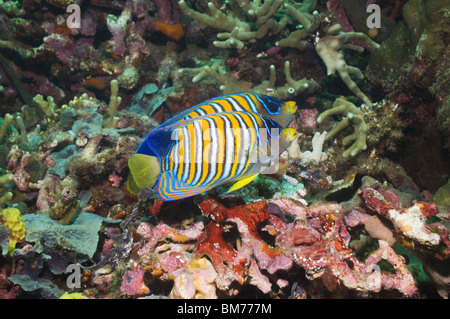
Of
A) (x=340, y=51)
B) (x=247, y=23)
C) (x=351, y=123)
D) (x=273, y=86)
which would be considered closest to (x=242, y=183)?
(x=351, y=123)

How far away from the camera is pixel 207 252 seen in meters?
1.77

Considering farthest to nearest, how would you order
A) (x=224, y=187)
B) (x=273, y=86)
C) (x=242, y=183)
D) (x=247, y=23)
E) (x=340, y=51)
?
1. (x=247, y=23)
2. (x=273, y=86)
3. (x=340, y=51)
4. (x=224, y=187)
5. (x=242, y=183)

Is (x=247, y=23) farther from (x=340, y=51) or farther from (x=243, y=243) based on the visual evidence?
(x=243, y=243)

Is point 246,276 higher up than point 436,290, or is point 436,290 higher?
point 246,276

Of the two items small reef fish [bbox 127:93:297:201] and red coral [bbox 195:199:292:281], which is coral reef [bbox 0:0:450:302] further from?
small reef fish [bbox 127:93:297:201]

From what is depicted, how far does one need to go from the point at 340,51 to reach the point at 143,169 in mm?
3660

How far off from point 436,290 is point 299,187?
1317mm

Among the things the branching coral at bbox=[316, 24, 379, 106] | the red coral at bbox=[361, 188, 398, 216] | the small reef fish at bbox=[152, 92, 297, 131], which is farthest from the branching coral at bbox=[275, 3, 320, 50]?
the red coral at bbox=[361, 188, 398, 216]

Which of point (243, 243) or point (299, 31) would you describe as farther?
point (299, 31)

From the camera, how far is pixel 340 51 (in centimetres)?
413

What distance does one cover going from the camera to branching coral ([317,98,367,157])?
328cm

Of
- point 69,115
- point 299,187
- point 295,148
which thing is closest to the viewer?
point 299,187
